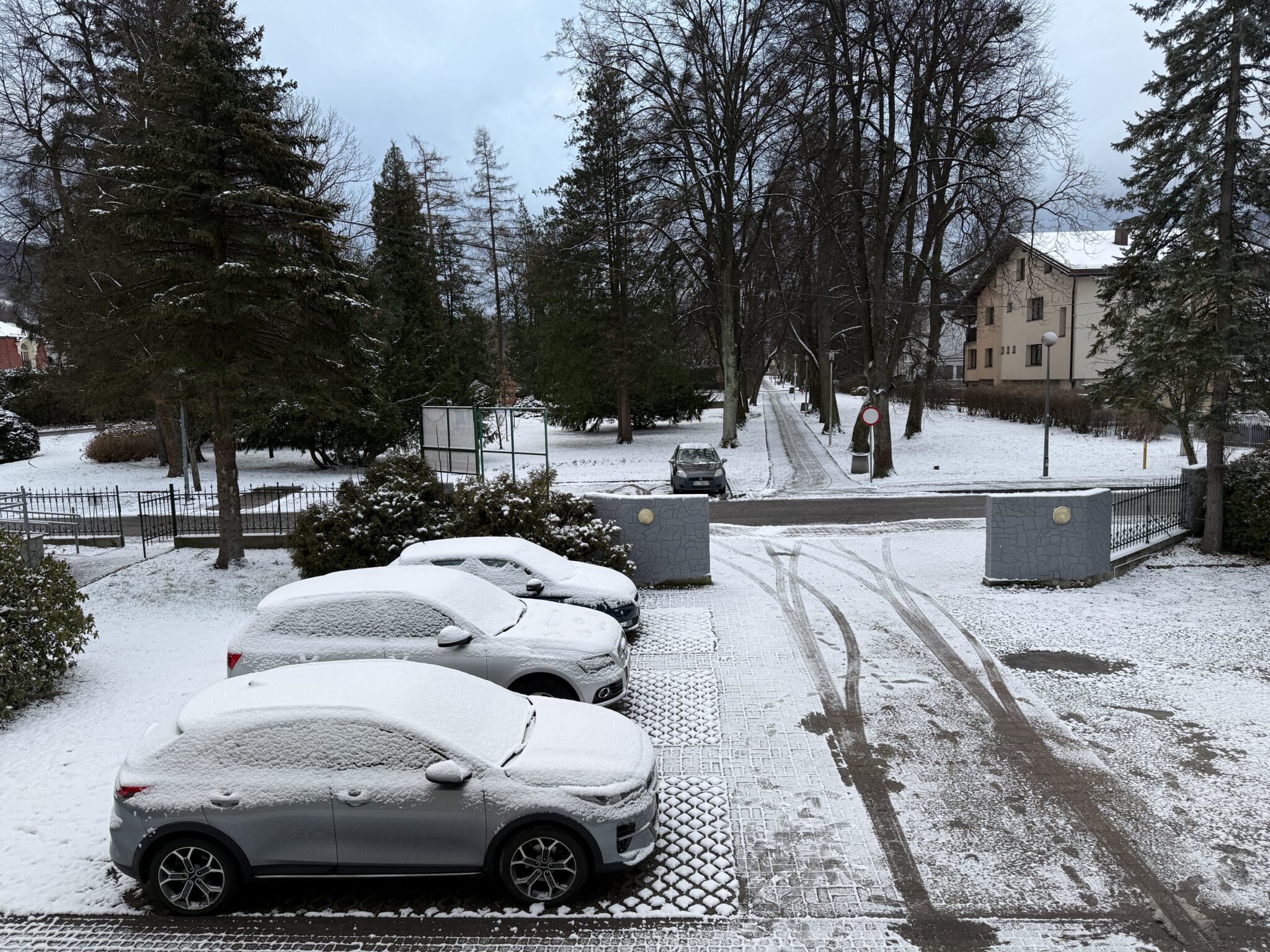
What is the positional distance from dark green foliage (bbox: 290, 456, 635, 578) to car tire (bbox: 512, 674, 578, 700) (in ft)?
17.5

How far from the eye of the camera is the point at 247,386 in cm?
1532

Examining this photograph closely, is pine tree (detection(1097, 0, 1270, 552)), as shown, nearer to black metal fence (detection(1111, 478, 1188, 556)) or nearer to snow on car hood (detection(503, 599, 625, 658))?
black metal fence (detection(1111, 478, 1188, 556))

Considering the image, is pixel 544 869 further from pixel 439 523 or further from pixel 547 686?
pixel 439 523

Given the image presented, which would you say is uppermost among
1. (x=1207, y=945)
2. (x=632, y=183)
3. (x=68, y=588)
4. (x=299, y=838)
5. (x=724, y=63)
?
(x=724, y=63)

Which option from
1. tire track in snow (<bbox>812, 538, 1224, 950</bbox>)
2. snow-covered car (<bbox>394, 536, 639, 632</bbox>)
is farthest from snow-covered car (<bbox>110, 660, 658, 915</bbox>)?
snow-covered car (<bbox>394, 536, 639, 632</bbox>)

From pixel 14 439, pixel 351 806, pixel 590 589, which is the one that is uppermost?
pixel 14 439

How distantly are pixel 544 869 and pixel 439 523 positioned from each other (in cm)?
942

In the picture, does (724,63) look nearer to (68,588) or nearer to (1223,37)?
(1223,37)

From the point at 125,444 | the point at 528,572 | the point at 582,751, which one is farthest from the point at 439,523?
the point at 125,444

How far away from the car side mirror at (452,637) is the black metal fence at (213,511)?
1042 cm

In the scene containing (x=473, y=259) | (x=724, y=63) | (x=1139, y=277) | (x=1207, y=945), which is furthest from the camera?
(x=473, y=259)

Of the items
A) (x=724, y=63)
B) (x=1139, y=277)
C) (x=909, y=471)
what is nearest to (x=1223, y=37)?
(x=1139, y=277)

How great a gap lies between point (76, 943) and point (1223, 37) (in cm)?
2109

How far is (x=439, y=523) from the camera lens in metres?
14.4
